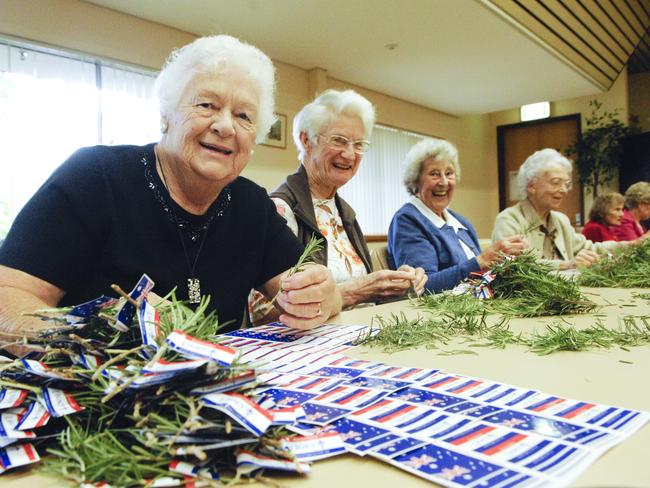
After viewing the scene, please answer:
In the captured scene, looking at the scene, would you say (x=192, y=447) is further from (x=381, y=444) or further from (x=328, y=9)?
(x=328, y=9)

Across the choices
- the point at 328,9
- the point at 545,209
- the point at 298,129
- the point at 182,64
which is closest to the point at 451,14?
the point at 328,9

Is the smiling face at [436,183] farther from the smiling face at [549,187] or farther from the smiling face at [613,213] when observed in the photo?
the smiling face at [613,213]

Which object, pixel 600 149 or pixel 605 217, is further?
pixel 600 149

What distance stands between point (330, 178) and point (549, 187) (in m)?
1.95

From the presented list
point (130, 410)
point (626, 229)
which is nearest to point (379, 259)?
point (130, 410)

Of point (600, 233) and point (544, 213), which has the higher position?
point (544, 213)

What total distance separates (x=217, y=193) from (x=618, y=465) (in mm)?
1251

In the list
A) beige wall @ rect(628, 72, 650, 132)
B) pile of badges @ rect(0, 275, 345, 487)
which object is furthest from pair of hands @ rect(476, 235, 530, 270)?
beige wall @ rect(628, 72, 650, 132)

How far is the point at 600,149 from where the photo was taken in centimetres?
790

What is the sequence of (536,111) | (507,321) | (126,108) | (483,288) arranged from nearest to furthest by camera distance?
(507,321) → (483,288) → (126,108) → (536,111)

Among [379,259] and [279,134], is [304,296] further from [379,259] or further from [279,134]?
[279,134]

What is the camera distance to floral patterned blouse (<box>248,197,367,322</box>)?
6.99ft

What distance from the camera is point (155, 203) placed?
1.37m

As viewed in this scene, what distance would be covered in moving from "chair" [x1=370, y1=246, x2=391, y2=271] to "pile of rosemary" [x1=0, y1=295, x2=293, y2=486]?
217cm
